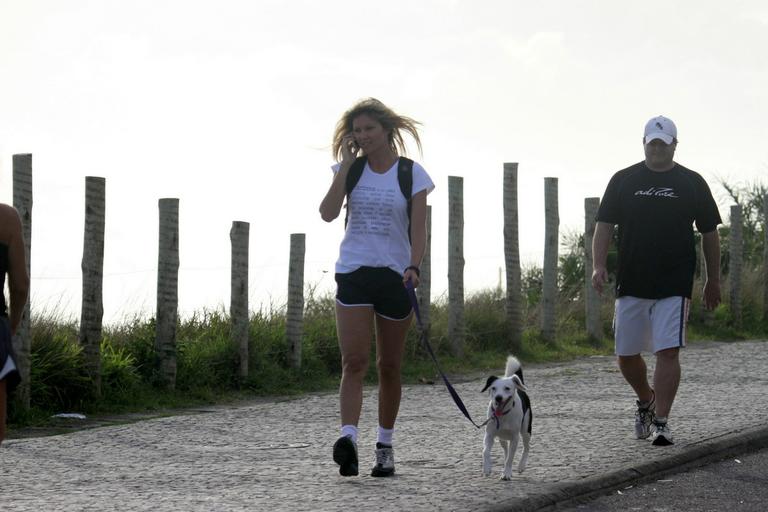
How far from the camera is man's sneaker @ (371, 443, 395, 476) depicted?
26.2ft

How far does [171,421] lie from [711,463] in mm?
4538

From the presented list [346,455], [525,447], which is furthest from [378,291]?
[525,447]

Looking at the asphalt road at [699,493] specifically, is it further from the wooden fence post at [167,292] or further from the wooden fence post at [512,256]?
the wooden fence post at [512,256]

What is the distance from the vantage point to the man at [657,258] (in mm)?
9258

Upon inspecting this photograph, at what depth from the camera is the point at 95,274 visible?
499 inches

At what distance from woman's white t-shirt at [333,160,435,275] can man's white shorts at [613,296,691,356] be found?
6.93ft

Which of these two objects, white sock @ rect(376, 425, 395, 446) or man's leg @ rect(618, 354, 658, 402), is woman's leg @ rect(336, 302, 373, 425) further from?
man's leg @ rect(618, 354, 658, 402)

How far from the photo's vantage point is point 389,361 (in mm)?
8023

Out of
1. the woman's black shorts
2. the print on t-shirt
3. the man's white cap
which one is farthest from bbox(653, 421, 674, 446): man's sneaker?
the print on t-shirt

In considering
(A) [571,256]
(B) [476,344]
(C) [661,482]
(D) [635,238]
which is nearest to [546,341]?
(B) [476,344]

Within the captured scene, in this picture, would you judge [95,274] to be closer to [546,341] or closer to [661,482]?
[661,482]

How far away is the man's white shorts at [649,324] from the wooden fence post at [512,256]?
9272 millimetres

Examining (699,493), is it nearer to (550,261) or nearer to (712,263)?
(712,263)

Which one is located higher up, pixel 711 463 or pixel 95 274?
pixel 95 274
